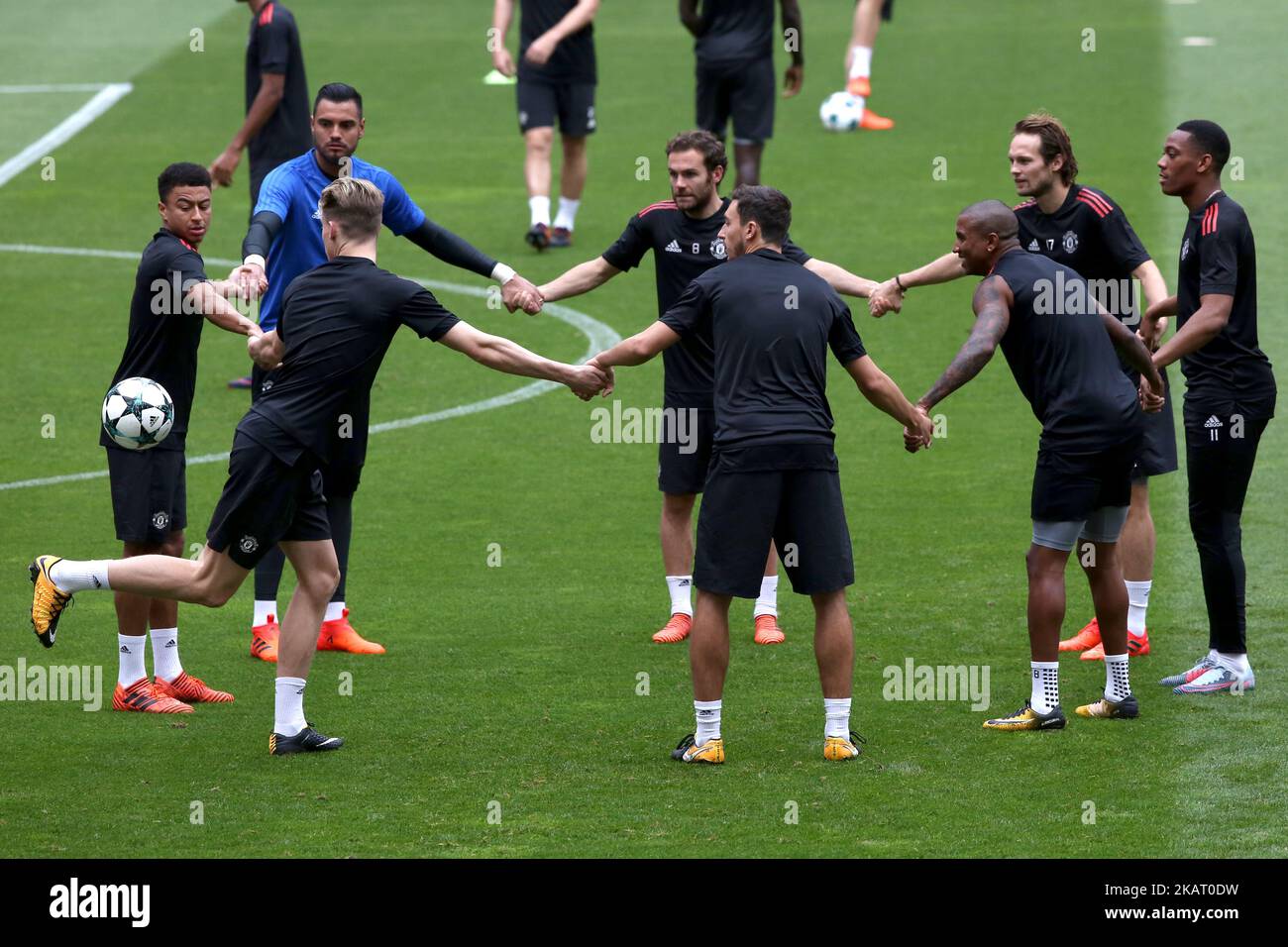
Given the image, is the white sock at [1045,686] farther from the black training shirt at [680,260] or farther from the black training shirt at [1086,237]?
the black training shirt at [680,260]

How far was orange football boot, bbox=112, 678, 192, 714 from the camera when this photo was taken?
917 cm

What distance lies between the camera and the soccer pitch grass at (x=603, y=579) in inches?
302

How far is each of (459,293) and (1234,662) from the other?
10.1 metres

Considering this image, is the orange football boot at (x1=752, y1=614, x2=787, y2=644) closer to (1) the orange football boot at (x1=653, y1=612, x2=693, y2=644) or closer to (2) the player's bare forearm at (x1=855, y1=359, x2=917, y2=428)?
(1) the orange football boot at (x1=653, y1=612, x2=693, y2=644)

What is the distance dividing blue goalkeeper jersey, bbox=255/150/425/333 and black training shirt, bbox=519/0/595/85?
332 inches

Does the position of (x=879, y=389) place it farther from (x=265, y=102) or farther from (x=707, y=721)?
(x=265, y=102)

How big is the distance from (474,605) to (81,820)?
3.58 m

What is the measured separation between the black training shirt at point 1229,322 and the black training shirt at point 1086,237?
30 centimetres

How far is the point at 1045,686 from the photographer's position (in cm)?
865

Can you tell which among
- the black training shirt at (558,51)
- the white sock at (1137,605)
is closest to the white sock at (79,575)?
the white sock at (1137,605)

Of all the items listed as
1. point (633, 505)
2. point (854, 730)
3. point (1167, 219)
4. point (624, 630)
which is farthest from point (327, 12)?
point (854, 730)

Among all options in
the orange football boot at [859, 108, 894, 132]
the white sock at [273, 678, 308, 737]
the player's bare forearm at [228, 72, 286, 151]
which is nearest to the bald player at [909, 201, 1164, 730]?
the white sock at [273, 678, 308, 737]

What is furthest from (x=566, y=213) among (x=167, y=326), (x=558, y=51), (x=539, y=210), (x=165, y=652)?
(x=165, y=652)

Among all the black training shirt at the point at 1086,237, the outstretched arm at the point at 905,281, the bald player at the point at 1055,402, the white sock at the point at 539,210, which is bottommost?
the bald player at the point at 1055,402
